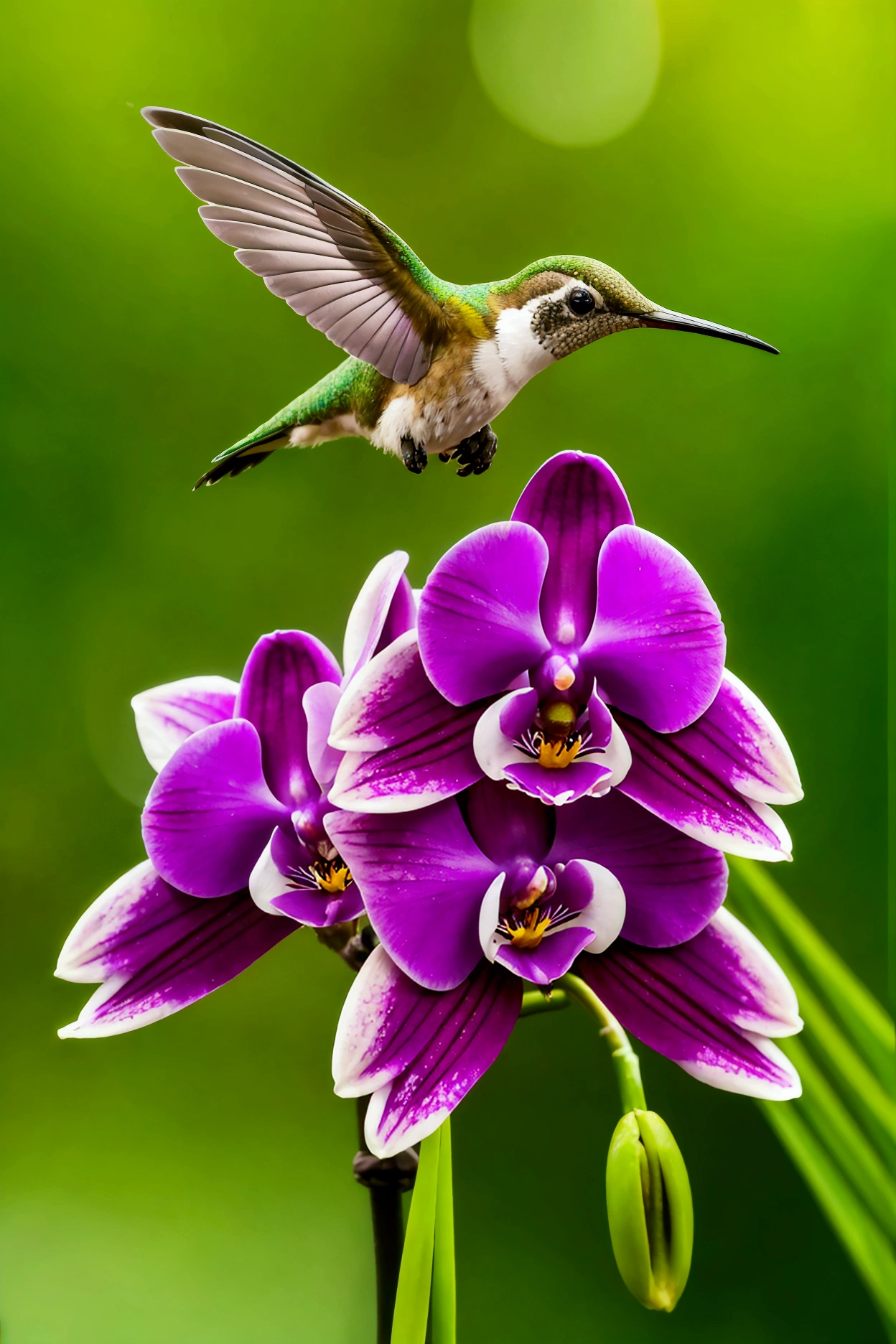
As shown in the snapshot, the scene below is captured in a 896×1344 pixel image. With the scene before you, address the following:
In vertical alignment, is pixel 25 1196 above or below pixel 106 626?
below

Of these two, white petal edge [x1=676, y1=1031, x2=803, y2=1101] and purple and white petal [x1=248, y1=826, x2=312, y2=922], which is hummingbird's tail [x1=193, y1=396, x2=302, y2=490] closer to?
purple and white petal [x1=248, y1=826, x2=312, y2=922]

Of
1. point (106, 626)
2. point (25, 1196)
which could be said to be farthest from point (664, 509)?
point (25, 1196)

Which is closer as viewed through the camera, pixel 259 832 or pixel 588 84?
pixel 259 832

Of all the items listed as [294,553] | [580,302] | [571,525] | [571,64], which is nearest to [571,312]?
[580,302]

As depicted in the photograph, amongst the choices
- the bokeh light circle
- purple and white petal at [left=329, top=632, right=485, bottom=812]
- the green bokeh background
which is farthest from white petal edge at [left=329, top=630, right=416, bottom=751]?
the bokeh light circle

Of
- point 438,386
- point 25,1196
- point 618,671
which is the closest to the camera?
point 618,671

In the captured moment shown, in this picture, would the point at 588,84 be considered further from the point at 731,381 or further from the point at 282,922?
the point at 282,922

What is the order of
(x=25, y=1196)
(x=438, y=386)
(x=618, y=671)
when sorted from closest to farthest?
1. (x=618, y=671)
2. (x=438, y=386)
3. (x=25, y=1196)
